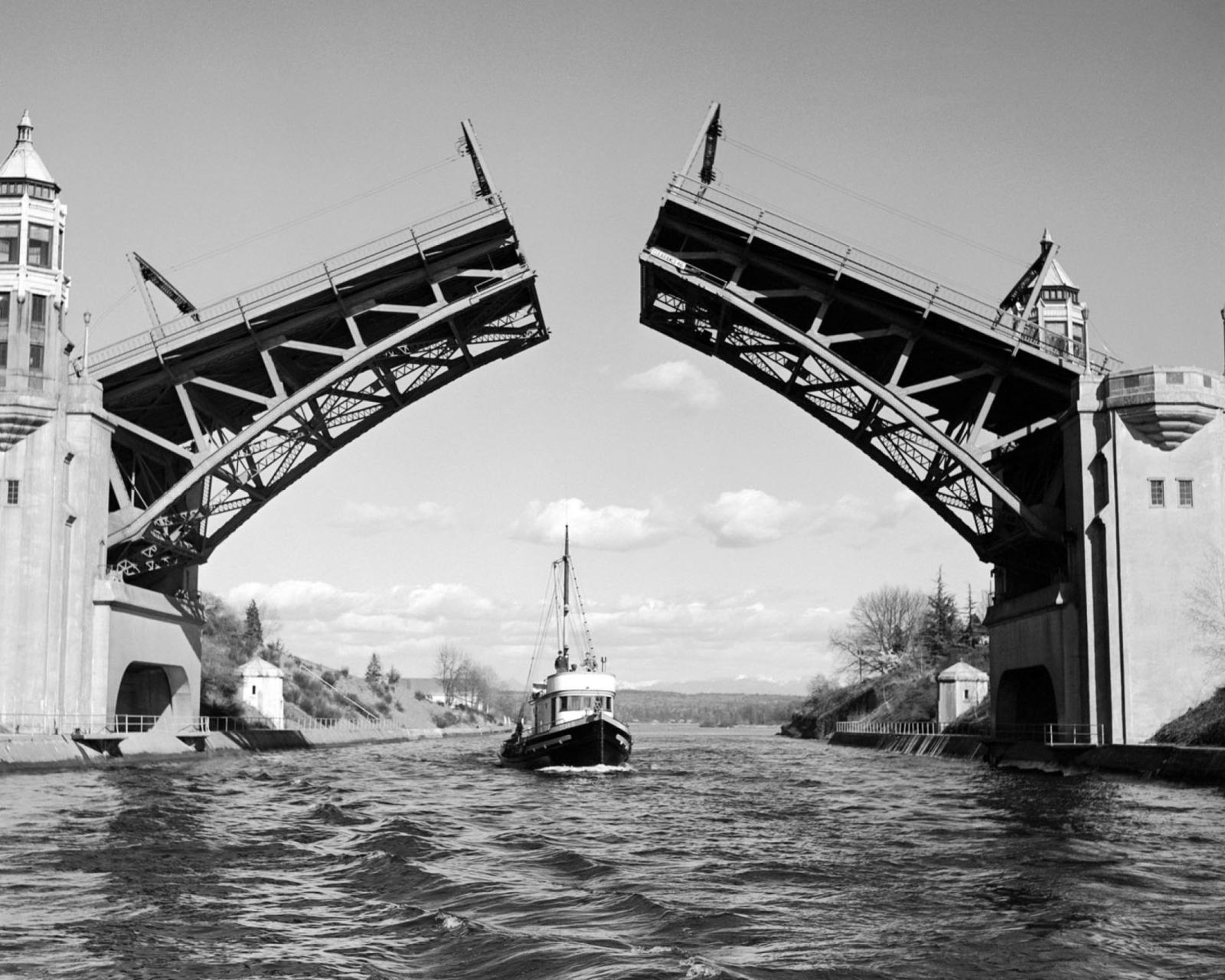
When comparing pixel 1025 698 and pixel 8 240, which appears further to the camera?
pixel 1025 698

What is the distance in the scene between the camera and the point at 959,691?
63.0 m

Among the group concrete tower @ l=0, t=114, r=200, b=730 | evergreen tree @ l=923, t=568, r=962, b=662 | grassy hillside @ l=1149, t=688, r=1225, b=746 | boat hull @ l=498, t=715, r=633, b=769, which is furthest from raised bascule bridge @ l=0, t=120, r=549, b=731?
evergreen tree @ l=923, t=568, r=962, b=662

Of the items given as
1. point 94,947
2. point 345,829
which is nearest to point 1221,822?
point 345,829

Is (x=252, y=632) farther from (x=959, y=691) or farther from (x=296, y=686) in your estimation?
(x=959, y=691)

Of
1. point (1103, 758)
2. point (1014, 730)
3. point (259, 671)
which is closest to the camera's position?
point (1103, 758)

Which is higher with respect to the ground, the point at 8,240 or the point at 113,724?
the point at 8,240

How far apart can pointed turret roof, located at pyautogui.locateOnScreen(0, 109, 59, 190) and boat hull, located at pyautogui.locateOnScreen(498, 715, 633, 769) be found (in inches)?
895

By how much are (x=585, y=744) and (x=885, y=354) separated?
15749mm

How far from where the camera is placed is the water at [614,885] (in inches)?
447

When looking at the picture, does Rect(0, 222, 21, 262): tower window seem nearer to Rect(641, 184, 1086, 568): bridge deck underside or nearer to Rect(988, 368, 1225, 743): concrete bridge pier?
Rect(641, 184, 1086, 568): bridge deck underside

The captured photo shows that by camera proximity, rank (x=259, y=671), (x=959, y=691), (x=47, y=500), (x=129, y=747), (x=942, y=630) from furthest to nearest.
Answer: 1. (x=942, y=630)
2. (x=259, y=671)
3. (x=959, y=691)
4. (x=129, y=747)
5. (x=47, y=500)

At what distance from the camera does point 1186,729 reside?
Result: 3434 cm

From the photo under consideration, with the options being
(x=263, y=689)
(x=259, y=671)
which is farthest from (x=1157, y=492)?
(x=259, y=671)

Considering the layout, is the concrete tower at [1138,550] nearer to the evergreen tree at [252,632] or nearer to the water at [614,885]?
the water at [614,885]
